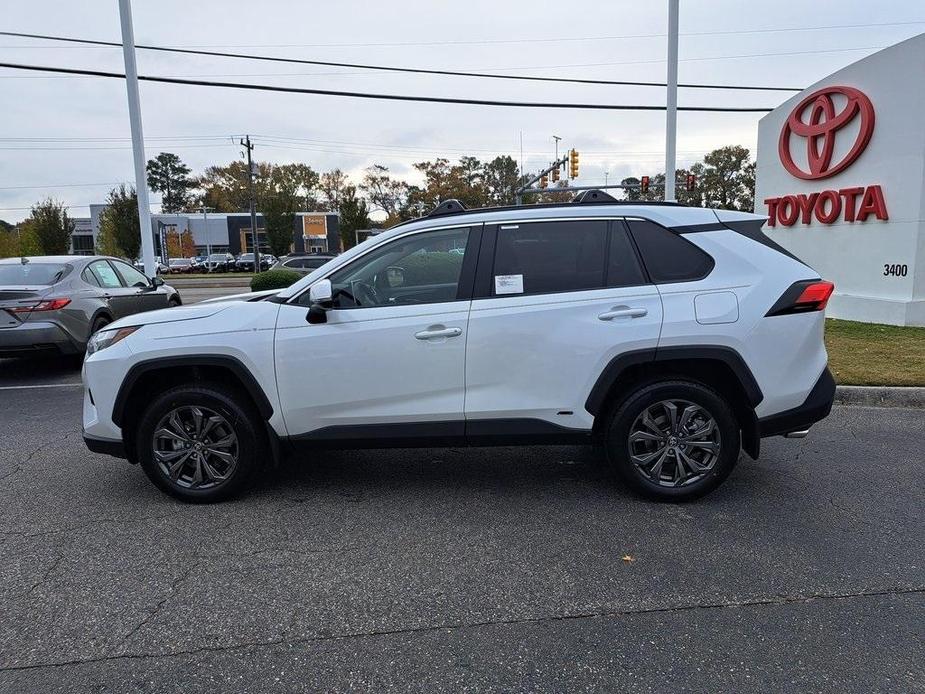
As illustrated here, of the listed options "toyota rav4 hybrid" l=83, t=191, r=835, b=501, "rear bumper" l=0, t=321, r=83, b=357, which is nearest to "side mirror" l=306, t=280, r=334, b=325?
"toyota rav4 hybrid" l=83, t=191, r=835, b=501

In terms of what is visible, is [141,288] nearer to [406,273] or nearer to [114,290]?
[114,290]

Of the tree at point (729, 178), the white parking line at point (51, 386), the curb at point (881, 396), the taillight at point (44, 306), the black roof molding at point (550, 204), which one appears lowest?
the curb at point (881, 396)

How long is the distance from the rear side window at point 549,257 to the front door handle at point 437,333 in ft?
1.15

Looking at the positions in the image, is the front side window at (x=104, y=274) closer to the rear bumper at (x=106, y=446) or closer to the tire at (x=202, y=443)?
the rear bumper at (x=106, y=446)

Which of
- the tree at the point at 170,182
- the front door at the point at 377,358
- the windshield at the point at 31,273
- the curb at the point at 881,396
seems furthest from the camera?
the tree at the point at 170,182

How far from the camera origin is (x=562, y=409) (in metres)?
4.12

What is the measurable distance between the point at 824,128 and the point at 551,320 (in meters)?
10.8

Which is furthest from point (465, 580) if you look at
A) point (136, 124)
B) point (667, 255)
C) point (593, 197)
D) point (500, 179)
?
point (500, 179)

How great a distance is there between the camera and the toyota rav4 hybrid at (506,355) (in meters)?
4.06

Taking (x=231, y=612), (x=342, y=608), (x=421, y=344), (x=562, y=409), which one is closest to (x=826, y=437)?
(x=562, y=409)

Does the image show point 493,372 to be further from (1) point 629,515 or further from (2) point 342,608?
(2) point 342,608

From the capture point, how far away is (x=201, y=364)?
4.16 meters

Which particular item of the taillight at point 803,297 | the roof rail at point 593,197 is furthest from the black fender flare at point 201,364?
the taillight at point 803,297

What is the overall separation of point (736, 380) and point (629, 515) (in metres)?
1.07
